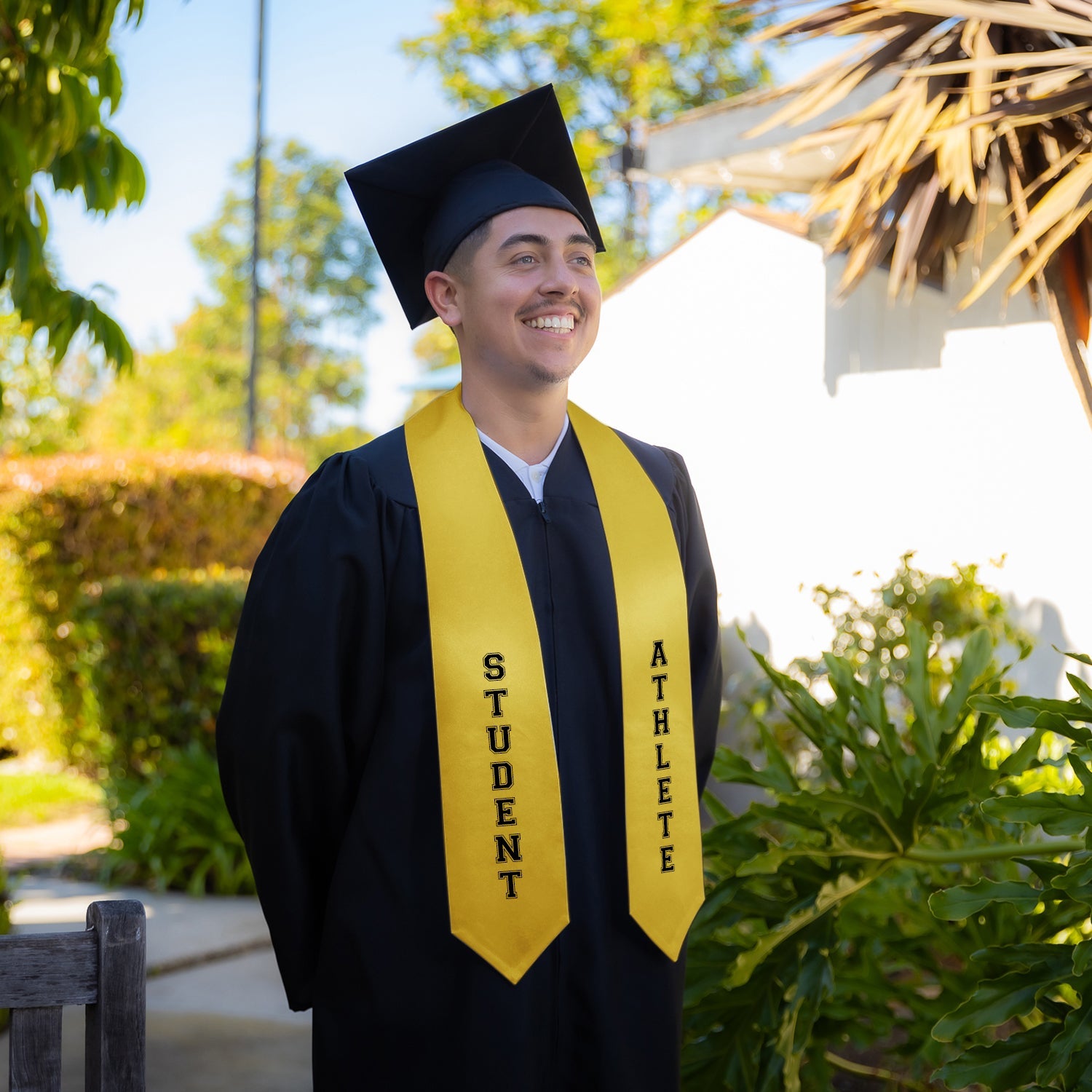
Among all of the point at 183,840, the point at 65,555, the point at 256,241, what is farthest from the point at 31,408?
the point at 183,840

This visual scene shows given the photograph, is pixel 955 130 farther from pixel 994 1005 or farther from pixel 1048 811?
pixel 994 1005

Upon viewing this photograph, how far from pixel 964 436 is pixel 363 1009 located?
3556mm

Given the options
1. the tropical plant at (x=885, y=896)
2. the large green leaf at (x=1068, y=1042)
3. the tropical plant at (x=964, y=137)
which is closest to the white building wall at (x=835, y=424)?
the tropical plant at (x=964, y=137)

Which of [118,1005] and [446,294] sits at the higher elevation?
[446,294]

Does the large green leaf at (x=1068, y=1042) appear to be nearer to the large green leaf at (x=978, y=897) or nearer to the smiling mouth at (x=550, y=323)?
the large green leaf at (x=978, y=897)

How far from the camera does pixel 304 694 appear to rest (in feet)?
6.22

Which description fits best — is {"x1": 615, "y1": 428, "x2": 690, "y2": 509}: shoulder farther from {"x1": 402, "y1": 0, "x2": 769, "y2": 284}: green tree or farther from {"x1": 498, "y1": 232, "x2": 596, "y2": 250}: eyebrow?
{"x1": 402, "y1": 0, "x2": 769, "y2": 284}: green tree

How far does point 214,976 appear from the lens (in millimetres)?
4523

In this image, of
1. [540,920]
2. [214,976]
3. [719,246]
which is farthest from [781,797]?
[719,246]

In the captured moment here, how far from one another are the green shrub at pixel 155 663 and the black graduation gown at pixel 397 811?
187 inches

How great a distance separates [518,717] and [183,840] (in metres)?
4.22

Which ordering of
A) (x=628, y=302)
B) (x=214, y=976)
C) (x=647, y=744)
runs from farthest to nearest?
(x=628, y=302) → (x=214, y=976) → (x=647, y=744)

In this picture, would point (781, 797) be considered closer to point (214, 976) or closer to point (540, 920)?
point (540, 920)

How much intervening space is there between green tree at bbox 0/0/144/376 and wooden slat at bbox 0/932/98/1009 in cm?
175
